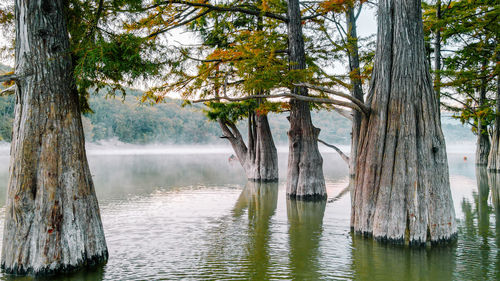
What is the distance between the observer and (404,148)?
6.62 metres

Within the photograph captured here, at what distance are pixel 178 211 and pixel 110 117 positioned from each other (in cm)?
6760

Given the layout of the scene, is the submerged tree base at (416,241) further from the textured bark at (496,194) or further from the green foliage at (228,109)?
the green foliage at (228,109)

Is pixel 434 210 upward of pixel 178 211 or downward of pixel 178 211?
upward

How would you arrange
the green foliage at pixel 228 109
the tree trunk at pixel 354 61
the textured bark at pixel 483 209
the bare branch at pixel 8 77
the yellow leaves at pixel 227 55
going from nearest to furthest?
the bare branch at pixel 8 77 < the textured bark at pixel 483 209 < the yellow leaves at pixel 227 55 < the tree trunk at pixel 354 61 < the green foliage at pixel 228 109

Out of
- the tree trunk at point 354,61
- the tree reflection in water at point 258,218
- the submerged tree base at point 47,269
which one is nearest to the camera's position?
the submerged tree base at point 47,269


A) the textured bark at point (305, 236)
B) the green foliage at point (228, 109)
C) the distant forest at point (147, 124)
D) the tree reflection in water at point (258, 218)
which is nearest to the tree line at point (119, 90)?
the textured bark at point (305, 236)

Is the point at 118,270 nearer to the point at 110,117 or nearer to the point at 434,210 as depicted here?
the point at 434,210

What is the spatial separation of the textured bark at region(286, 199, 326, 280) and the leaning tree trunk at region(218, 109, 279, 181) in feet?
18.7

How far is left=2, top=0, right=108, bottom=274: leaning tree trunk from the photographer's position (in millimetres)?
5020

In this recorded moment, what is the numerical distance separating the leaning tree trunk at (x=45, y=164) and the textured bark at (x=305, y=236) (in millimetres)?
3102

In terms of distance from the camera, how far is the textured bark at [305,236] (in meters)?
5.63

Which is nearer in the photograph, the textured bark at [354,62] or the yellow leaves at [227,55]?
the yellow leaves at [227,55]

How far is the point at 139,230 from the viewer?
8.25m

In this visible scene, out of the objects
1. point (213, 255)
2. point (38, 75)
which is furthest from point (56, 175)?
point (213, 255)
